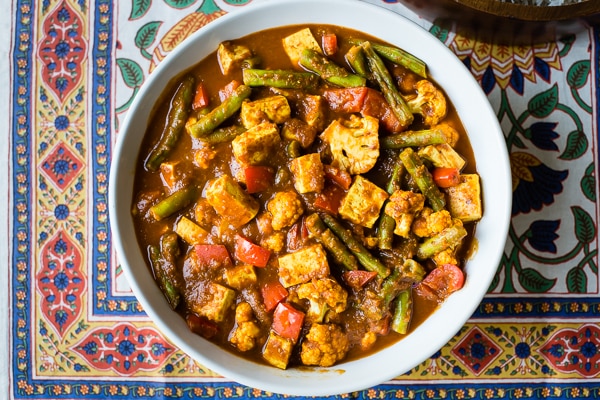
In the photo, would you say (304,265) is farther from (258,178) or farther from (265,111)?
(265,111)

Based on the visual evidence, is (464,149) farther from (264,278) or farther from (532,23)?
(264,278)

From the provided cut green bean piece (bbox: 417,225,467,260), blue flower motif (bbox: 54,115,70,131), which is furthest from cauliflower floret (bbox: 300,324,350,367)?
blue flower motif (bbox: 54,115,70,131)

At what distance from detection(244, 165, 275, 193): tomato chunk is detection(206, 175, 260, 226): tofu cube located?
0.16 ft

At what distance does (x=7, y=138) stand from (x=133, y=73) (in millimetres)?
872

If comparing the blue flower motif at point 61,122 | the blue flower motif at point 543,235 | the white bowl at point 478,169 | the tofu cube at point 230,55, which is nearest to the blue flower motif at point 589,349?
the blue flower motif at point 543,235

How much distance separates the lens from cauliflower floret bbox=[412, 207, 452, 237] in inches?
131

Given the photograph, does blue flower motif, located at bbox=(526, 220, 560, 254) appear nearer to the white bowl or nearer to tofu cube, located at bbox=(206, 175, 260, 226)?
the white bowl

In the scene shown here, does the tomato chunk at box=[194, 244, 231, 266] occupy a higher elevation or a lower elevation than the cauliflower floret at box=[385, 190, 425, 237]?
lower

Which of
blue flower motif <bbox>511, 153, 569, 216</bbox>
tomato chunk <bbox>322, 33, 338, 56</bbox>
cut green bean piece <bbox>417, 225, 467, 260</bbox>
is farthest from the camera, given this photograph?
blue flower motif <bbox>511, 153, 569, 216</bbox>

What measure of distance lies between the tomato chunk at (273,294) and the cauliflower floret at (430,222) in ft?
2.51

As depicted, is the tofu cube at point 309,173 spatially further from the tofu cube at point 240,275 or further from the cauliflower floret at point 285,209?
the tofu cube at point 240,275

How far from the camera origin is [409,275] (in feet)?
11.1

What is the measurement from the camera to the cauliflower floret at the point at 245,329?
3.38m

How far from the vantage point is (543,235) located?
3869mm
